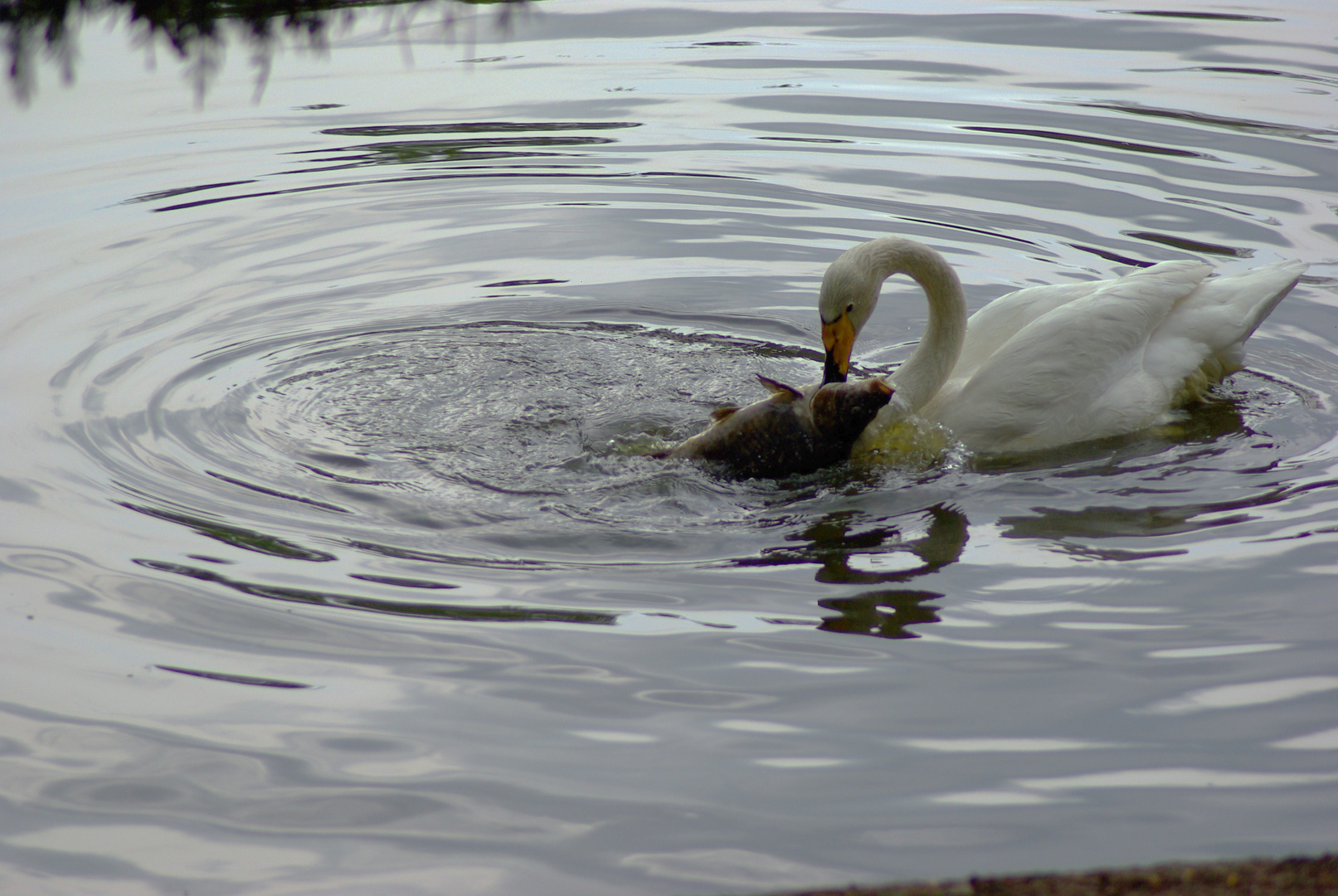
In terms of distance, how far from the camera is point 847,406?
5.05 metres

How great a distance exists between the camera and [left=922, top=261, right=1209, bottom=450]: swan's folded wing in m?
5.55

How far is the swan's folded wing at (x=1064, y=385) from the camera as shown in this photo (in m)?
5.55

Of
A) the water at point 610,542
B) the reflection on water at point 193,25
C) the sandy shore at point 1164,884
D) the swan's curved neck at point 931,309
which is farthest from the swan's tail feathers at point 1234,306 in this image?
the reflection on water at point 193,25

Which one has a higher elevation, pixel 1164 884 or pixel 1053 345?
pixel 1053 345

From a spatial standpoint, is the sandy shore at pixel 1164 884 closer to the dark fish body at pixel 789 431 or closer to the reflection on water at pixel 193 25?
the reflection on water at pixel 193 25

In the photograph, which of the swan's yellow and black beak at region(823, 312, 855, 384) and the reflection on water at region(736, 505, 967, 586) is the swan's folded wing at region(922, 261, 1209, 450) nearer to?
the swan's yellow and black beak at region(823, 312, 855, 384)

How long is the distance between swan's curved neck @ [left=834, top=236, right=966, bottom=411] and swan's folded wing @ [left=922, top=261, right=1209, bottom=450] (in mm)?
112

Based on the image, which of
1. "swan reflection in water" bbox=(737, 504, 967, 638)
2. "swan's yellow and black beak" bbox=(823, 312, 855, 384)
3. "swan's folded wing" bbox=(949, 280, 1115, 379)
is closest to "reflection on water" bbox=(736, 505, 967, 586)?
"swan reflection in water" bbox=(737, 504, 967, 638)

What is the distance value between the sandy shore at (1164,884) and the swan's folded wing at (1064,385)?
2931 millimetres

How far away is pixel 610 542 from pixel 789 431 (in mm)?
913

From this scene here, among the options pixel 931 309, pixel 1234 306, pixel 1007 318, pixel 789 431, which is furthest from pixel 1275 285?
pixel 789 431

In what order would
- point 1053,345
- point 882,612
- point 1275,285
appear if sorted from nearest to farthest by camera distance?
1. point 882,612
2. point 1053,345
3. point 1275,285

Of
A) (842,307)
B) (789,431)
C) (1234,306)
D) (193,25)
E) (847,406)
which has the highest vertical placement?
(193,25)

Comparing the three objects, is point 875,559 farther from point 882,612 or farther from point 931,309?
point 931,309
